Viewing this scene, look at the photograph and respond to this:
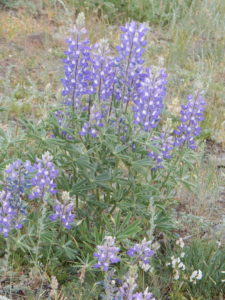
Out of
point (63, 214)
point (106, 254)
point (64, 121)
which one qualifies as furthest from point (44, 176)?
point (106, 254)

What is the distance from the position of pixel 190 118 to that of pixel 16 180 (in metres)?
1.17

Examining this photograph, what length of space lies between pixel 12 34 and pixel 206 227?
12.3ft

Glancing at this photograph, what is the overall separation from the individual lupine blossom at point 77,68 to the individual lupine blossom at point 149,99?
30 cm

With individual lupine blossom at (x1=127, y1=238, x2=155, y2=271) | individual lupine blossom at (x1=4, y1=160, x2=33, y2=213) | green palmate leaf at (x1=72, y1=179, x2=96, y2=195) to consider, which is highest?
individual lupine blossom at (x1=4, y1=160, x2=33, y2=213)

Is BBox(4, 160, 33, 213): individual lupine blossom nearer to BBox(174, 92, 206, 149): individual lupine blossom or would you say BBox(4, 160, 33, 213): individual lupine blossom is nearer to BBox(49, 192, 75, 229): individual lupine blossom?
BBox(49, 192, 75, 229): individual lupine blossom

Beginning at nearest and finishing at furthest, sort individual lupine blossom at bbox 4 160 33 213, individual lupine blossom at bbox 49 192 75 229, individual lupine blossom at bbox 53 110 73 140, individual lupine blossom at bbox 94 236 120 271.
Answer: individual lupine blossom at bbox 94 236 120 271 → individual lupine blossom at bbox 4 160 33 213 → individual lupine blossom at bbox 49 192 75 229 → individual lupine blossom at bbox 53 110 73 140

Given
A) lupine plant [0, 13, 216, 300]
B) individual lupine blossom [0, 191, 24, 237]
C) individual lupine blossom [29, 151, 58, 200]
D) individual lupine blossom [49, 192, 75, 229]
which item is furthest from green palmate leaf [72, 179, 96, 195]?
individual lupine blossom [0, 191, 24, 237]

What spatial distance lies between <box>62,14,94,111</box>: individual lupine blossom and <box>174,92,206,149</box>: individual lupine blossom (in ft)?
2.06

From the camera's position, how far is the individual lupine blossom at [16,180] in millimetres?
2496

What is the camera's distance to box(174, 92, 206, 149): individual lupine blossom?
9.74ft

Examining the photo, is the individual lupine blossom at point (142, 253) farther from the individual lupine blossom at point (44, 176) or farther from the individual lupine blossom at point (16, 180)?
the individual lupine blossom at point (16, 180)

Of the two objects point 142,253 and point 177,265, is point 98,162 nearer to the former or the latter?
point 142,253

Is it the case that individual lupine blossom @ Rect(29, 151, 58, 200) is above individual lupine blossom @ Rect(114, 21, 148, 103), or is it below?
below

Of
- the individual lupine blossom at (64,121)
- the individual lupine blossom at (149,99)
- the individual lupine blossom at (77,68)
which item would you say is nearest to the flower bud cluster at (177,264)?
the individual lupine blossom at (149,99)
